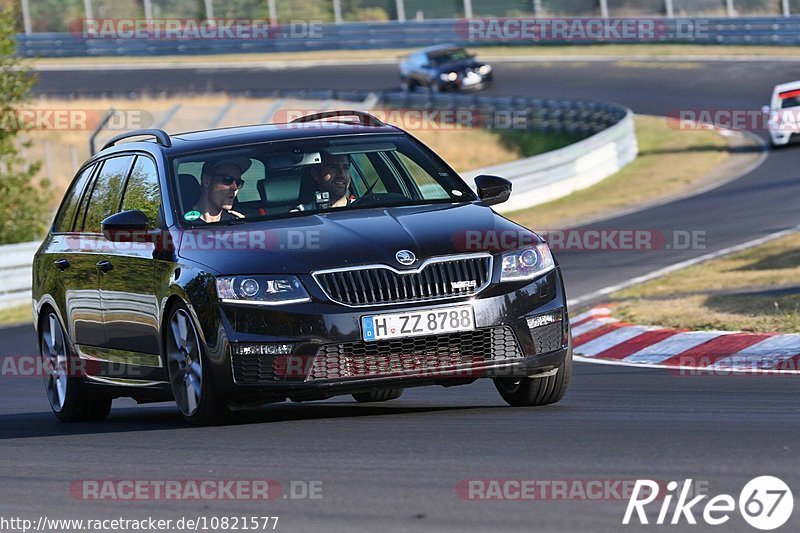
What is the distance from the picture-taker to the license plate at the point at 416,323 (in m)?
7.03

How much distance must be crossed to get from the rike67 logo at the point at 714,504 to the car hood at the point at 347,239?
7.35ft

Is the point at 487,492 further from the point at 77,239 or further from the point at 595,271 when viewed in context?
the point at 595,271

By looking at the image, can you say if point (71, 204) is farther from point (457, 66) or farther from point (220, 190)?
point (457, 66)

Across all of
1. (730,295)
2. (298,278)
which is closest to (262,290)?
(298,278)

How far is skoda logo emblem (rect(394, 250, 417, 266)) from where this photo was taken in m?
7.12

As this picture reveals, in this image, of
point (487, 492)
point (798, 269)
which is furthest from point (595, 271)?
point (487, 492)

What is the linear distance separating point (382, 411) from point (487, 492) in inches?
107

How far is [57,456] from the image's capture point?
7062 millimetres

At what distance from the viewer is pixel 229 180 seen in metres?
8.05

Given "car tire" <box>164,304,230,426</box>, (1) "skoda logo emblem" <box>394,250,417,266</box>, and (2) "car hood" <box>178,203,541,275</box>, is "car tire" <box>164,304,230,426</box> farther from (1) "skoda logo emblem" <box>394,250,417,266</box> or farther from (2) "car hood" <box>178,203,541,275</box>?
(1) "skoda logo emblem" <box>394,250,417,266</box>

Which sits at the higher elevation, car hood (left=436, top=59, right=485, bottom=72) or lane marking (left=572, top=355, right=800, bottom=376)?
lane marking (left=572, top=355, right=800, bottom=376)

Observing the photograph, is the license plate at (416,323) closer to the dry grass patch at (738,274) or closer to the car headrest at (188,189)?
the car headrest at (188,189)

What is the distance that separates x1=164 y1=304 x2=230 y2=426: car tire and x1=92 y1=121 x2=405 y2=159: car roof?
1.12 metres

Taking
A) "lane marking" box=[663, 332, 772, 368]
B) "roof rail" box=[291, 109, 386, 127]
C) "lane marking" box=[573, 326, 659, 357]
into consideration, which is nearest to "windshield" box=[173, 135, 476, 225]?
"roof rail" box=[291, 109, 386, 127]
